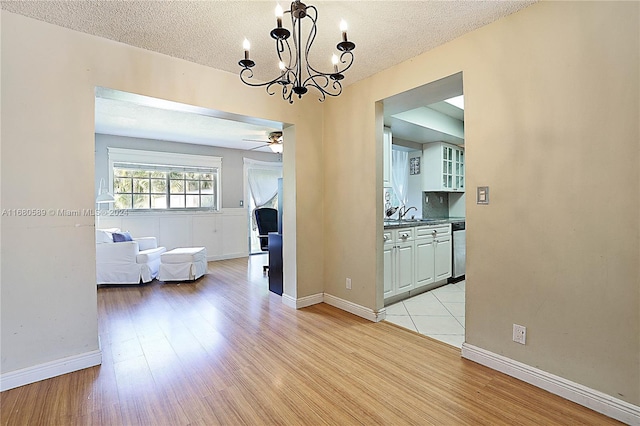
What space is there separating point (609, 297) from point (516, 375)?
758 millimetres

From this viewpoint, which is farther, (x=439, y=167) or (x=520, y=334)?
(x=439, y=167)

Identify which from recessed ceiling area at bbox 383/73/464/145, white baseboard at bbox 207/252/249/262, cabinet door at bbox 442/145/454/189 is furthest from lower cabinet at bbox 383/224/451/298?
white baseboard at bbox 207/252/249/262

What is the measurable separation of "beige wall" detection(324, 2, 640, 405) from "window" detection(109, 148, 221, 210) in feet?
17.1

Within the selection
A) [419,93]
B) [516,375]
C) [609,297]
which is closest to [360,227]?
[419,93]

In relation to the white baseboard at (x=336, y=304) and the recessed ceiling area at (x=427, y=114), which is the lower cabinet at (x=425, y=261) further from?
the recessed ceiling area at (x=427, y=114)

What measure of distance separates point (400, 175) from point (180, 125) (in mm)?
3731

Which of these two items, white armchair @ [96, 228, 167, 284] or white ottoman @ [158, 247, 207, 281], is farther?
white ottoman @ [158, 247, 207, 281]

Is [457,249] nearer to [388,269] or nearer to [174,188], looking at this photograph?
[388,269]

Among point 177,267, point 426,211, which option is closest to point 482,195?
→ point 426,211

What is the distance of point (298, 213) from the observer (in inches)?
134

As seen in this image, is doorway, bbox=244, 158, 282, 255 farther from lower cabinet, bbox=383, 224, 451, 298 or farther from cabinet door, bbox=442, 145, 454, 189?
lower cabinet, bbox=383, 224, 451, 298

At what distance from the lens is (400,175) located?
5.22 metres

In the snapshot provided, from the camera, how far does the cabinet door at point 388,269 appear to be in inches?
132

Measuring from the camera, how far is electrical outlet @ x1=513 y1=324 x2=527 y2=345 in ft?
6.53
